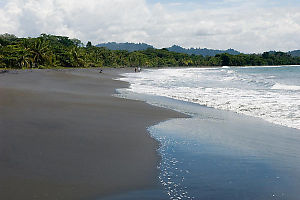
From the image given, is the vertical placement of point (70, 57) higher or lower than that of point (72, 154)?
higher

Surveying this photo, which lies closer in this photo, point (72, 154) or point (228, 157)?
point (72, 154)

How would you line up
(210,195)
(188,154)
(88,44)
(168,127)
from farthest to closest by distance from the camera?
(88,44) < (168,127) < (188,154) < (210,195)

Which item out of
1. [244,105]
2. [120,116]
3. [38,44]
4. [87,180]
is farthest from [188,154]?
[38,44]

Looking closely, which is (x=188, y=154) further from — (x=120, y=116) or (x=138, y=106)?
(x=138, y=106)

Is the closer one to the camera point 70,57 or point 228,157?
point 228,157

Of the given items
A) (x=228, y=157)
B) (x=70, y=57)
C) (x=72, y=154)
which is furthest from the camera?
(x=70, y=57)

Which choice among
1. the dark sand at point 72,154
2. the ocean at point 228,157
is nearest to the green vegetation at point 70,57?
the dark sand at point 72,154

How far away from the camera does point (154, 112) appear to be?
1133 cm

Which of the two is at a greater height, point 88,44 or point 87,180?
point 88,44

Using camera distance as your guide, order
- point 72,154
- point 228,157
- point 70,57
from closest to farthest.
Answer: point 72,154 → point 228,157 → point 70,57

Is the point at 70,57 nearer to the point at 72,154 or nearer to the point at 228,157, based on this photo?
the point at 72,154

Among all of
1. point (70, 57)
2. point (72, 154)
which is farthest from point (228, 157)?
point (70, 57)

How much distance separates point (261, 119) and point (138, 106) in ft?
16.2

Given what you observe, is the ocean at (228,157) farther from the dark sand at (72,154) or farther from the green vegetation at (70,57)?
the green vegetation at (70,57)
